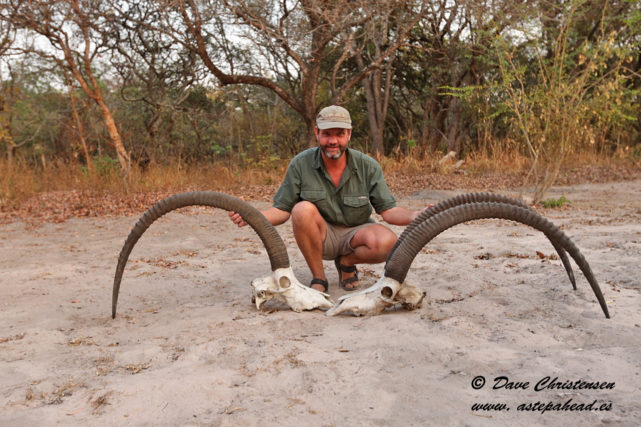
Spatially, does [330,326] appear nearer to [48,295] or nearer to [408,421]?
[408,421]

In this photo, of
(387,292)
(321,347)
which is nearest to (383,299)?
(387,292)

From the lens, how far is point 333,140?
3.31 m

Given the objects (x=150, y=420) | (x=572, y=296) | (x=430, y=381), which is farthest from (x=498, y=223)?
(x=150, y=420)

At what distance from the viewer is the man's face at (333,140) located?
330cm

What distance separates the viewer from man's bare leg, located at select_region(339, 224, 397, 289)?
338 cm

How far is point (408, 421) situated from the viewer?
1720 millimetres

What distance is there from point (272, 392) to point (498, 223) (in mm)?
4776

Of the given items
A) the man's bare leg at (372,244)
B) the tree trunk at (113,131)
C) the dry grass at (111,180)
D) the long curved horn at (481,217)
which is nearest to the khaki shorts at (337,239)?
the man's bare leg at (372,244)

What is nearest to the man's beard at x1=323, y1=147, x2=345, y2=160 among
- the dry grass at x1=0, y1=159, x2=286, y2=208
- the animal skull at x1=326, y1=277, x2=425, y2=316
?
the animal skull at x1=326, y1=277, x2=425, y2=316

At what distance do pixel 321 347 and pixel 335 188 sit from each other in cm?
137

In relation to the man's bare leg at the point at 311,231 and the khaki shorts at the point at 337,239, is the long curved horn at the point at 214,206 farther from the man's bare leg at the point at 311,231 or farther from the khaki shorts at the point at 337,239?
the khaki shorts at the point at 337,239

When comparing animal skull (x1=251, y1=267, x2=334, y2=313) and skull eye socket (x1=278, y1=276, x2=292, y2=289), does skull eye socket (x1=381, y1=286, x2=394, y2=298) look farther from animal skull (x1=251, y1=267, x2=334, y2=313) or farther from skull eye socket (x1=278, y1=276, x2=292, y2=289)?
skull eye socket (x1=278, y1=276, x2=292, y2=289)

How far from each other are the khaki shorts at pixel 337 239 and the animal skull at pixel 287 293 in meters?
0.56

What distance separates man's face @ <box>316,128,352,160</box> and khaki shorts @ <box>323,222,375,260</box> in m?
0.54
